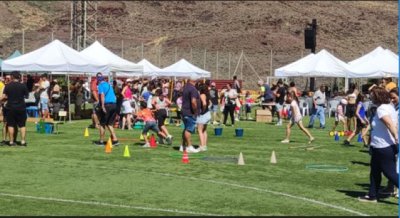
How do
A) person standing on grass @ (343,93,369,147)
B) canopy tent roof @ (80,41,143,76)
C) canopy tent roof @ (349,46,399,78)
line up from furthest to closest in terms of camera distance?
1. canopy tent roof @ (349,46,399,78)
2. canopy tent roof @ (80,41,143,76)
3. person standing on grass @ (343,93,369,147)

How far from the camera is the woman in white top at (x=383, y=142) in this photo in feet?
35.1

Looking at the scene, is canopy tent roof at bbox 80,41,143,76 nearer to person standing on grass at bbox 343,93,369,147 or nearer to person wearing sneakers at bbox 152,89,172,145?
person wearing sneakers at bbox 152,89,172,145

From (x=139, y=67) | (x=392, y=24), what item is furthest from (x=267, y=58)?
(x=139, y=67)

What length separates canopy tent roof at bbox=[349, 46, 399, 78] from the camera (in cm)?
3431

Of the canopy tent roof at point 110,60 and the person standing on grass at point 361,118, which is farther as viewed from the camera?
the canopy tent roof at point 110,60

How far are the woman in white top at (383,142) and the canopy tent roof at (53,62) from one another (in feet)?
58.9

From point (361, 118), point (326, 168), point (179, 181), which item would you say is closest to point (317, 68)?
point (361, 118)

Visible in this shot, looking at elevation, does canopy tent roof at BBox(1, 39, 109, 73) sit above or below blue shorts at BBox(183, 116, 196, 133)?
above

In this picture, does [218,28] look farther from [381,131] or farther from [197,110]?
[381,131]

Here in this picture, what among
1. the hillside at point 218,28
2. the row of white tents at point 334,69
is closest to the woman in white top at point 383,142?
the row of white tents at point 334,69

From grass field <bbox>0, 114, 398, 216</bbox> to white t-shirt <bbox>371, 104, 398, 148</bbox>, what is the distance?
93cm

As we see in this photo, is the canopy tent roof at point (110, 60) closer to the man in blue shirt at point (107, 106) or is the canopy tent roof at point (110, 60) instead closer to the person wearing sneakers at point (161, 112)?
the person wearing sneakers at point (161, 112)

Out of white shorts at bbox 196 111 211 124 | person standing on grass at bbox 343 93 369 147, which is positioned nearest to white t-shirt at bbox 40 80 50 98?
white shorts at bbox 196 111 211 124

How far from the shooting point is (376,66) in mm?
35094
